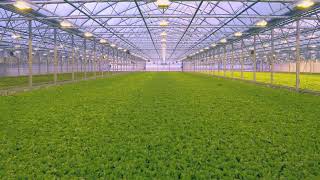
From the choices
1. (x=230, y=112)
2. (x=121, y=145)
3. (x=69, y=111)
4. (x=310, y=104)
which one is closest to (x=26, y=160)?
(x=121, y=145)

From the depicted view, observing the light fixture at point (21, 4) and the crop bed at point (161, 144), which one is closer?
the crop bed at point (161, 144)

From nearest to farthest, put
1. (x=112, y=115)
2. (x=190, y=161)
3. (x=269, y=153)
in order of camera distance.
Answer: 1. (x=190, y=161)
2. (x=269, y=153)
3. (x=112, y=115)

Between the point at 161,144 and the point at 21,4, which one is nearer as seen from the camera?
the point at 161,144

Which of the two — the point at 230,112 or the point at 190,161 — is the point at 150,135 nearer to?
the point at 190,161

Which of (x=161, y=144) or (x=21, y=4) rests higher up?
(x=21, y=4)

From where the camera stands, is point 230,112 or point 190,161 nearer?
point 190,161

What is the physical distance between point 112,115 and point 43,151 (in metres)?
5.13

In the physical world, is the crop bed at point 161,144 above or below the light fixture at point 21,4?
below

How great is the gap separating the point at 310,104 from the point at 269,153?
9.74 m

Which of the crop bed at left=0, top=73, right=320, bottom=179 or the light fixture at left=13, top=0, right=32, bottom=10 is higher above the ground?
the light fixture at left=13, top=0, right=32, bottom=10

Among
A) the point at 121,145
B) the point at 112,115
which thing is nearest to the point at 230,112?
the point at 112,115

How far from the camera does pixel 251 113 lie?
12.7 meters

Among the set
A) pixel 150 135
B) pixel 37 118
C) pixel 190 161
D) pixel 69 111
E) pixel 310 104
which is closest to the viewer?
pixel 190 161

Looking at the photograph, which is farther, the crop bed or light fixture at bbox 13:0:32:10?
light fixture at bbox 13:0:32:10
